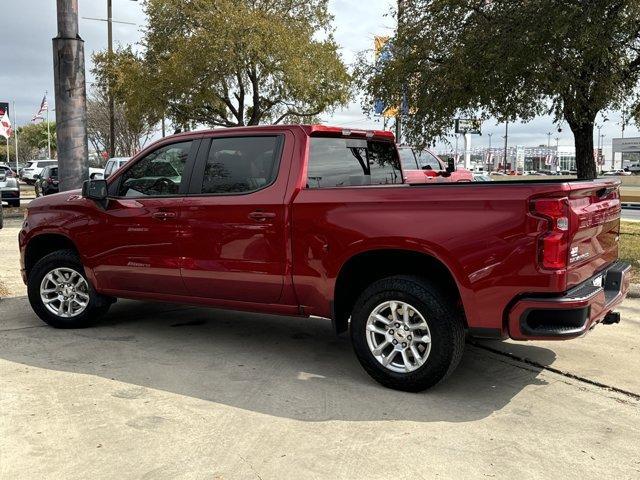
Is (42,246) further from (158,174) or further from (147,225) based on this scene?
(158,174)

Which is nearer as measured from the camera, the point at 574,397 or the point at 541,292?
the point at 541,292

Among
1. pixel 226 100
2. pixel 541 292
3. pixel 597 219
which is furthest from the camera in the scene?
pixel 226 100

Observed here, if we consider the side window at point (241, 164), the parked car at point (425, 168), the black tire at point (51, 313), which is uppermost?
the parked car at point (425, 168)

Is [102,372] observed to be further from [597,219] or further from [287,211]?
[597,219]

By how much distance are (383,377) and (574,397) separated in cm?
132

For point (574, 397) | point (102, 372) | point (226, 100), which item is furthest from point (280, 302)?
point (226, 100)

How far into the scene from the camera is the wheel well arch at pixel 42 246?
6.07 meters

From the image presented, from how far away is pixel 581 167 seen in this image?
11375 mm

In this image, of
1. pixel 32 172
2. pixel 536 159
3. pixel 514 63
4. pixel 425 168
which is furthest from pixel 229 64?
pixel 536 159

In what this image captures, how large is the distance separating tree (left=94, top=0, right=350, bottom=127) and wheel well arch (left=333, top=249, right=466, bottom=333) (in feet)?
62.5

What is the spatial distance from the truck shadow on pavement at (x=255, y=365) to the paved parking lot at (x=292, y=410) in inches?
0.7

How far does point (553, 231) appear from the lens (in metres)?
3.70

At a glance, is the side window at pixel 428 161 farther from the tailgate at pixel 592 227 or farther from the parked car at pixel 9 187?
the parked car at pixel 9 187

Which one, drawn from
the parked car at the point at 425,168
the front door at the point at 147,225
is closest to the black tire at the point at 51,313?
the front door at the point at 147,225
